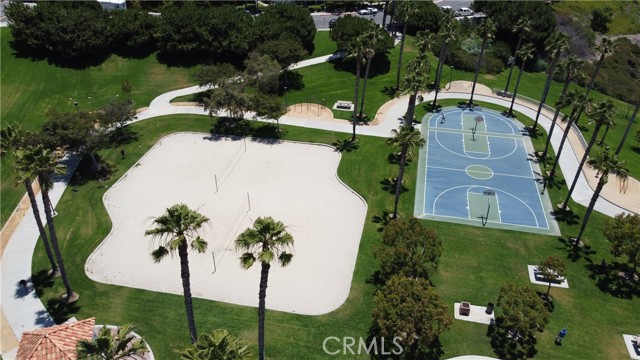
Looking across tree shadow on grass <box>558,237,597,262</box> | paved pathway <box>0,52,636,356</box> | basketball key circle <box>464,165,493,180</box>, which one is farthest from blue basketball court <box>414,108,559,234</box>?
paved pathway <box>0,52,636,356</box>

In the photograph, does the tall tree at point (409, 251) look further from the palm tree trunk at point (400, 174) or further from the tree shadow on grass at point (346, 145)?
the tree shadow on grass at point (346, 145)

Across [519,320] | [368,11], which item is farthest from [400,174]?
[368,11]

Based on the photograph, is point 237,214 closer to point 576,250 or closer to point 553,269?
point 553,269

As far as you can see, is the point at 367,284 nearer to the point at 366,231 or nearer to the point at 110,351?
the point at 366,231

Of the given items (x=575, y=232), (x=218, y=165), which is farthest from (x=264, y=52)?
(x=575, y=232)

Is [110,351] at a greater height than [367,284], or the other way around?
[110,351]

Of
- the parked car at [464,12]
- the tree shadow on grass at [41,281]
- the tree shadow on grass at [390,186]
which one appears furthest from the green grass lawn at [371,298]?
the parked car at [464,12]

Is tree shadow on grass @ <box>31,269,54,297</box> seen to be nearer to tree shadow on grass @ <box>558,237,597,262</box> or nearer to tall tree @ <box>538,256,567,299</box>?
tall tree @ <box>538,256,567,299</box>
